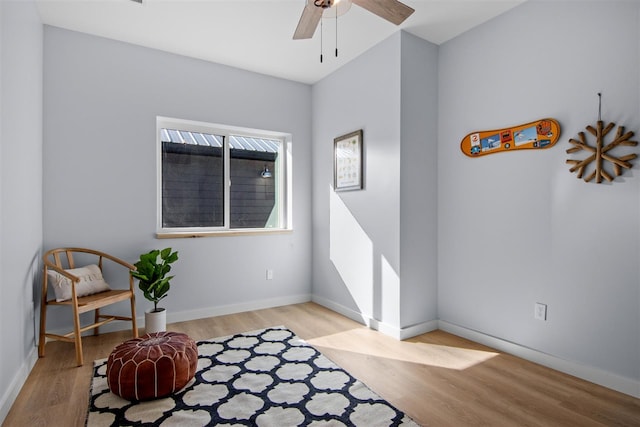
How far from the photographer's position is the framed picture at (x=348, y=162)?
10.9 feet

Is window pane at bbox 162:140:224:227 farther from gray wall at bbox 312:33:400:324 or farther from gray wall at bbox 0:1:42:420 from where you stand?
gray wall at bbox 312:33:400:324

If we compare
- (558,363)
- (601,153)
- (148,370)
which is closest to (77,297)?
(148,370)

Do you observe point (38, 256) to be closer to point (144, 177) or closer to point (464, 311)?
point (144, 177)

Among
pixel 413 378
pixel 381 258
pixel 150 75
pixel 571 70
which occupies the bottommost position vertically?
pixel 413 378

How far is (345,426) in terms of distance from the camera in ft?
5.62

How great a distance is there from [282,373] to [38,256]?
207 centimetres

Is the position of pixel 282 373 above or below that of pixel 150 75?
below

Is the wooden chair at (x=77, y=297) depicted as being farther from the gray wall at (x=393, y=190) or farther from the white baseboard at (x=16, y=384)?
the gray wall at (x=393, y=190)

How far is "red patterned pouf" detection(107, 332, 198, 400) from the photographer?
6.13ft

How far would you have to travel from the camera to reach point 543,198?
240 centimetres

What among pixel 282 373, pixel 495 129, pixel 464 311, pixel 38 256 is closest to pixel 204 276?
pixel 38 256

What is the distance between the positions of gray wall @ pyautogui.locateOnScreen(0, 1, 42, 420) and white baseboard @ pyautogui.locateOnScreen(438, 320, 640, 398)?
10.2 ft

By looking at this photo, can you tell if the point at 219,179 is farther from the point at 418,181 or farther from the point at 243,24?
the point at 418,181

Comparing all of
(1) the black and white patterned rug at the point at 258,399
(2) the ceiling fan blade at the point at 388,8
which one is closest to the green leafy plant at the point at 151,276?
(1) the black and white patterned rug at the point at 258,399
